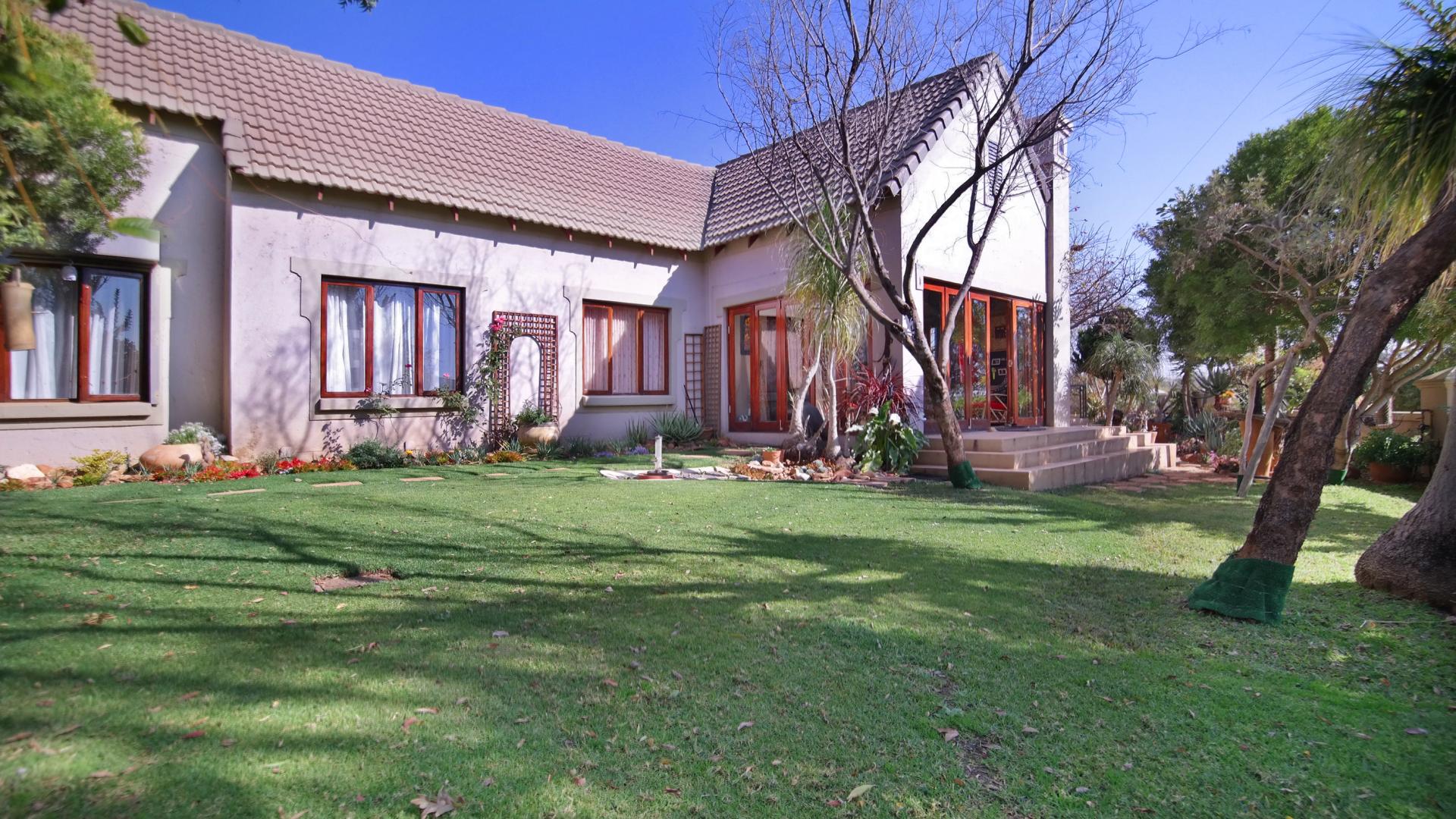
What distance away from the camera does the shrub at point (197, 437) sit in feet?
26.5

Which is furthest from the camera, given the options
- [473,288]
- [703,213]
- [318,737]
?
[703,213]

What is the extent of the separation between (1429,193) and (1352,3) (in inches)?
52.1

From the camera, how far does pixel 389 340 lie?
32.5ft

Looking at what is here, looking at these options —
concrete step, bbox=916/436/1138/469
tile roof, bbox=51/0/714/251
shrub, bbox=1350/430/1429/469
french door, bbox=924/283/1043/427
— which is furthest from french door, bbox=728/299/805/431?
shrub, bbox=1350/430/1429/469

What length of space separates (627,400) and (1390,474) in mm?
12011

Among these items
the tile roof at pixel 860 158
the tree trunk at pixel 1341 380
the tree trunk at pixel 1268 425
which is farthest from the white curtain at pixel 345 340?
the tree trunk at pixel 1268 425

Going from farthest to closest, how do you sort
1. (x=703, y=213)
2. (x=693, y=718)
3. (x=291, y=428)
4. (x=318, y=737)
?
1. (x=703, y=213)
2. (x=291, y=428)
3. (x=693, y=718)
4. (x=318, y=737)

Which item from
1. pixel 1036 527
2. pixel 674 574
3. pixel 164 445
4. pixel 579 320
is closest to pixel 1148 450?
pixel 1036 527

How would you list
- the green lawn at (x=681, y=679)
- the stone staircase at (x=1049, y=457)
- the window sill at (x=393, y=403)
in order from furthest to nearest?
the window sill at (x=393, y=403) < the stone staircase at (x=1049, y=457) < the green lawn at (x=681, y=679)

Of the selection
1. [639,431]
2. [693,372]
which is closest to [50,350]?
[639,431]

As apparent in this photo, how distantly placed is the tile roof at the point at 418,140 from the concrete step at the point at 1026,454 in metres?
3.66

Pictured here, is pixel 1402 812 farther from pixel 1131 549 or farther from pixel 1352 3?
pixel 1352 3

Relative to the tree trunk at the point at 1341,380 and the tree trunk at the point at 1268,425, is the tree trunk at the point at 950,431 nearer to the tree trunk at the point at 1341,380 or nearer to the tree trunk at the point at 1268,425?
the tree trunk at the point at 1268,425

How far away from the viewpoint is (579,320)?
37.7 ft
